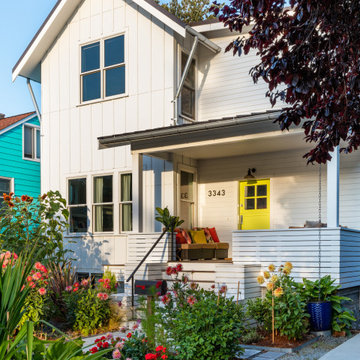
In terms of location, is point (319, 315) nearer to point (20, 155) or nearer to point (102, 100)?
point (102, 100)

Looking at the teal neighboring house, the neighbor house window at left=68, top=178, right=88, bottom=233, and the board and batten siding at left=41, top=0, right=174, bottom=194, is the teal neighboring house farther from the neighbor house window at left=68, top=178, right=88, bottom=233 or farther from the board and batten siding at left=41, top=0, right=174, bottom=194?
the neighbor house window at left=68, top=178, right=88, bottom=233

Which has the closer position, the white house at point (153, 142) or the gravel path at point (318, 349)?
the gravel path at point (318, 349)

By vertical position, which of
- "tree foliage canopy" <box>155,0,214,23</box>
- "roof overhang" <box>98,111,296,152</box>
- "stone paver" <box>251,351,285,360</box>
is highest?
"tree foliage canopy" <box>155,0,214,23</box>

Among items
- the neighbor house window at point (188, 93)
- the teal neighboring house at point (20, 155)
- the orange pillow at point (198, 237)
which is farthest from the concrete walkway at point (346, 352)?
the teal neighboring house at point (20, 155)

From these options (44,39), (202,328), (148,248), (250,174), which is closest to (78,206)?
(148,248)

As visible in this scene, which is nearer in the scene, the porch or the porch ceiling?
the porch

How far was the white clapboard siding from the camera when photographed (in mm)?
10344

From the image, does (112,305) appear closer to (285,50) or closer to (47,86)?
(285,50)

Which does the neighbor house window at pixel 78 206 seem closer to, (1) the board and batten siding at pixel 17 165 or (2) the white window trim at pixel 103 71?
(2) the white window trim at pixel 103 71

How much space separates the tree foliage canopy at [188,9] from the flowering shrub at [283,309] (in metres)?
18.0

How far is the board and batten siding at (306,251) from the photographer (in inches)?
326

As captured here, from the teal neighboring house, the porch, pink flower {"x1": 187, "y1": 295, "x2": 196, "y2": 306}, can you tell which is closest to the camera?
pink flower {"x1": 187, "y1": 295, "x2": 196, "y2": 306}

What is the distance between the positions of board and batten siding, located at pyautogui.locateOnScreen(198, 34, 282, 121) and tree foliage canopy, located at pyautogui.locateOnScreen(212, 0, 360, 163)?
658cm

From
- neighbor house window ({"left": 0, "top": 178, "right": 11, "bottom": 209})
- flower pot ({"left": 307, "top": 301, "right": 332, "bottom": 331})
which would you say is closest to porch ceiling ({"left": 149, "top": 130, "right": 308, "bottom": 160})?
flower pot ({"left": 307, "top": 301, "right": 332, "bottom": 331})
